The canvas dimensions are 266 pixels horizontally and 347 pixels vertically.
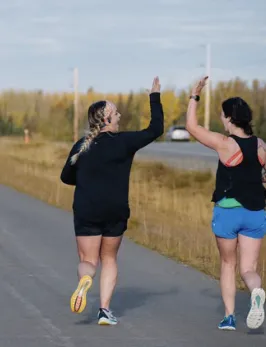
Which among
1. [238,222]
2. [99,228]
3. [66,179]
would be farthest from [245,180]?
[66,179]

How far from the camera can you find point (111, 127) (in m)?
8.34

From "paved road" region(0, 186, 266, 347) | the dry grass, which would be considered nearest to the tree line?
the dry grass

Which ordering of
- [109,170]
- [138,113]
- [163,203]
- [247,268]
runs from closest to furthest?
[247,268], [109,170], [163,203], [138,113]

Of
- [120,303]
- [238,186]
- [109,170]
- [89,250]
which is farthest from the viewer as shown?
[120,303]

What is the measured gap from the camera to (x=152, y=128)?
27.1 feet

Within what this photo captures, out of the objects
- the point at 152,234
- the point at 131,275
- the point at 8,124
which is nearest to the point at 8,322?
the point at 131,275

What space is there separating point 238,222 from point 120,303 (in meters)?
2.02

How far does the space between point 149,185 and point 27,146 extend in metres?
33.9

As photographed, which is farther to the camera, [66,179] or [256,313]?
[66,179]

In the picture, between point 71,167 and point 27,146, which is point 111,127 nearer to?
point 71,167

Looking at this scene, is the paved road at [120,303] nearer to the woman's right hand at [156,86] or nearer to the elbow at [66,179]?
the elbow at [66,179]

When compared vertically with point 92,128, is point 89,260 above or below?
below

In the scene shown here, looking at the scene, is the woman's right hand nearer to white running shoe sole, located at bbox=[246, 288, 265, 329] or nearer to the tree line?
white running shoe sole, located at bbox=[246, 288, 265, 329]

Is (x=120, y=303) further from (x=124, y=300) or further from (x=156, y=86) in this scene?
(x=156, y=86)
